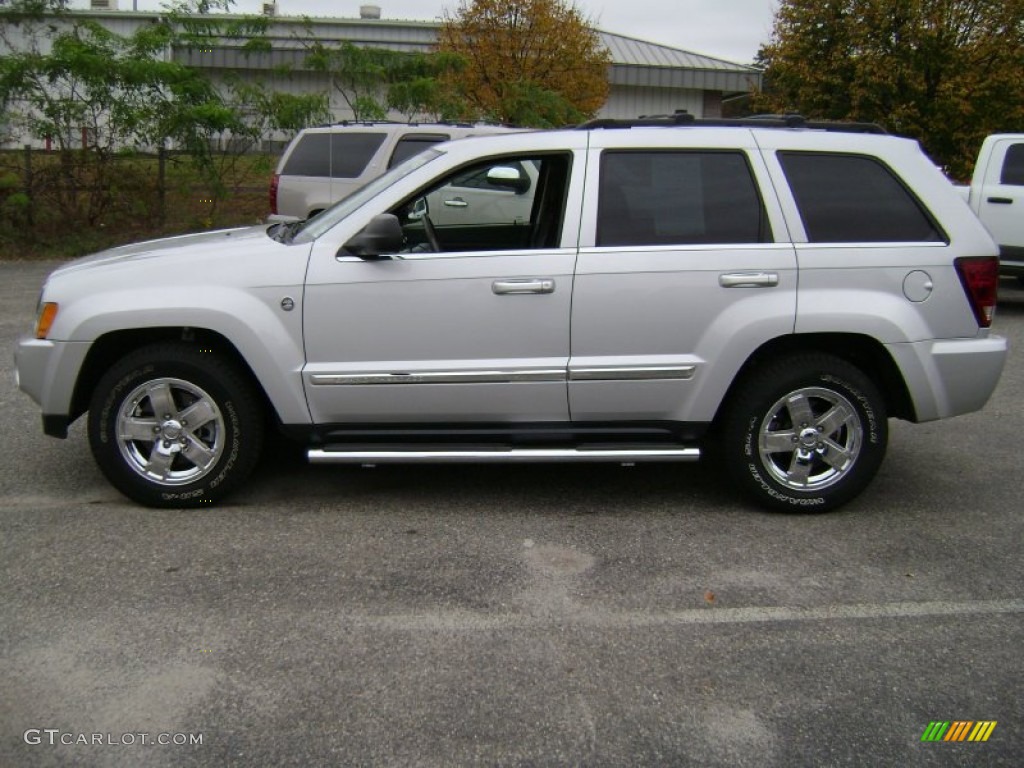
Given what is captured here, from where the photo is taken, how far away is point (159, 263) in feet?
16.2

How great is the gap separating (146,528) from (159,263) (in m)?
1.28

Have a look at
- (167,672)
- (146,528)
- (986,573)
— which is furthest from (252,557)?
(986,573)

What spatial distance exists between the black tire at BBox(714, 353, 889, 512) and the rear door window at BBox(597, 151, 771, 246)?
72 centimetres

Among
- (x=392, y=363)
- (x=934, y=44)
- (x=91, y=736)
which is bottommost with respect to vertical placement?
(x=91, y=736)

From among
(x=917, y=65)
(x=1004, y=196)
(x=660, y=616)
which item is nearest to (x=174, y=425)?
(x=660, y=616)

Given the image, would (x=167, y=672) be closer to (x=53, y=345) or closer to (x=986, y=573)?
(x=53, y=345)

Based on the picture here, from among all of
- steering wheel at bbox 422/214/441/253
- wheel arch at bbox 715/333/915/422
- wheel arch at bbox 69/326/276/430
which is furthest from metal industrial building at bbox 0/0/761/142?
wheel arch at bbox 715/333/915/422

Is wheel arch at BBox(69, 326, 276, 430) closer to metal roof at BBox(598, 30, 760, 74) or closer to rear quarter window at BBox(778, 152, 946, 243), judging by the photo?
rear quarter window at BBox(778, 152, 946, 243)

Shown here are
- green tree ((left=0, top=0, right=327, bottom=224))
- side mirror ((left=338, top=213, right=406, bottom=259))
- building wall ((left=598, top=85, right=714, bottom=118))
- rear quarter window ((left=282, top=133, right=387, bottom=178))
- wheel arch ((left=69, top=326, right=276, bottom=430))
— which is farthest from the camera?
building wall ((left=598, top=85, right=714, bottom=118))

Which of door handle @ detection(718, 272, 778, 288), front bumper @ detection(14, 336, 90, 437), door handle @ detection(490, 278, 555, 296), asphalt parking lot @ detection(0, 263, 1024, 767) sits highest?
door handle @ detection(718, 272, 778, 288)

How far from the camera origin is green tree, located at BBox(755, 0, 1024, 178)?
17.9 m

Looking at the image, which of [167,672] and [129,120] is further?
[129,120]

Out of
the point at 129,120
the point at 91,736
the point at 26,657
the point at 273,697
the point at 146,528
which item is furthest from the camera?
the point at 129,120

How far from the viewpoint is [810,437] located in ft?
16.7
